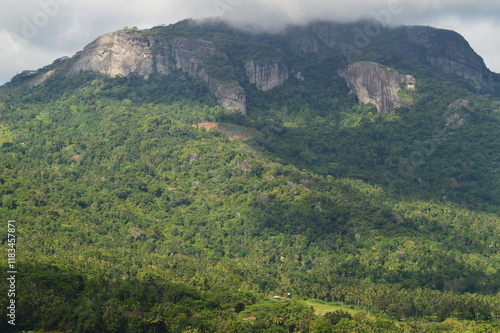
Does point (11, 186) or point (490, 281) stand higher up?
point (11, 186)

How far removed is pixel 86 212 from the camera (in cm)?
17788

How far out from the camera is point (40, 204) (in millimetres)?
169500

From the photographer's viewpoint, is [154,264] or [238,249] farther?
[238,249]

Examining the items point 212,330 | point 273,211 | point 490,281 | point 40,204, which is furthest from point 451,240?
point 40,204

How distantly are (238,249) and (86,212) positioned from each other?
4089cm

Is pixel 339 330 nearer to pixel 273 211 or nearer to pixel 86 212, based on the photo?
pixel 273 211

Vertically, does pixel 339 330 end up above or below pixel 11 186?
below

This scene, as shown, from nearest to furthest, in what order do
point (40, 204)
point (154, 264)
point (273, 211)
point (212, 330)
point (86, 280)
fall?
point (212, 330) < point (86, 280) < point (154, 264) < point (40, 204) < point (273, 211)

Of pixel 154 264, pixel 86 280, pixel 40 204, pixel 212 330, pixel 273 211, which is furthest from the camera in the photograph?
pixel 273 211

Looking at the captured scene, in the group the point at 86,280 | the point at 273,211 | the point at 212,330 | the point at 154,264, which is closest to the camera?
the point at 212,330

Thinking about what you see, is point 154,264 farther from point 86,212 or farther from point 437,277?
point 437,277

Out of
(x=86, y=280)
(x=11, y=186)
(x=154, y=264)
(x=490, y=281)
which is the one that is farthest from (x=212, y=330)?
(x=11, y=186)

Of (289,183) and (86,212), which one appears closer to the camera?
(86,212)

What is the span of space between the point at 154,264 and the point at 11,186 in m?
48.3
